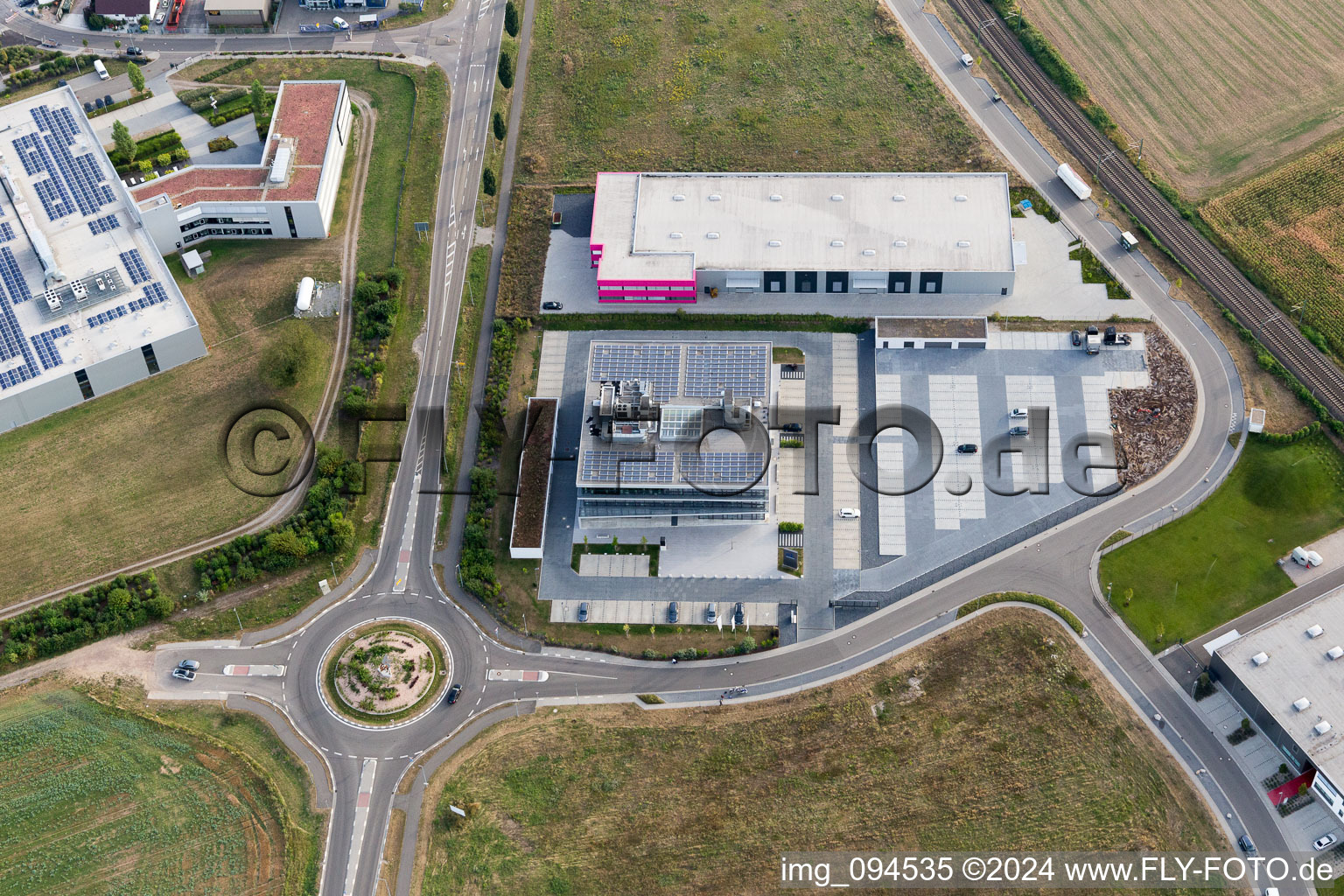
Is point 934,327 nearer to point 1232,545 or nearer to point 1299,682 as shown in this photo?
point 1232,545

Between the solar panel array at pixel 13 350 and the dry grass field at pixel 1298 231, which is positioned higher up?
the dry grass field at pixel 1298 231

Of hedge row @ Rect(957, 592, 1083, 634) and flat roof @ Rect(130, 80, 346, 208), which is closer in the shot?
hedge row @ Rect(957, 592, 1083, 634)

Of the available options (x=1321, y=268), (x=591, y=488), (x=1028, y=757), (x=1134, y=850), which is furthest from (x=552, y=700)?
(x=1321, y=268)

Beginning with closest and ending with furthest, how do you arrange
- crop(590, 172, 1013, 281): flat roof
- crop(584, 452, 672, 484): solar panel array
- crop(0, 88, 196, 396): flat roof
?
crop(584, 452, 672, 484): solar panel array
crop(0, 88, 196, 396): flat roof
crop(590, 172, 1013, 281): flat roof

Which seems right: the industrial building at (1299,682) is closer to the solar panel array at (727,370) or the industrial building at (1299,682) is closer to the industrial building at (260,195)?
the solar panel array at (727,370)

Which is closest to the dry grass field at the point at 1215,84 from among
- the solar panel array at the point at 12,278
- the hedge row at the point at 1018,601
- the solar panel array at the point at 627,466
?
the hedge row at the point at 1018,601

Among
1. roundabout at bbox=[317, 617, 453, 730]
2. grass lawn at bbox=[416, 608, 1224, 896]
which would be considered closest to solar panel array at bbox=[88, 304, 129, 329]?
roundabout at bbox=[317, 617, 453, 730]

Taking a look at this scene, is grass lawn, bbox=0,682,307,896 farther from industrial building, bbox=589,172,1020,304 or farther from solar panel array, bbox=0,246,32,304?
industrial building, bbox=589,172,1020,304
